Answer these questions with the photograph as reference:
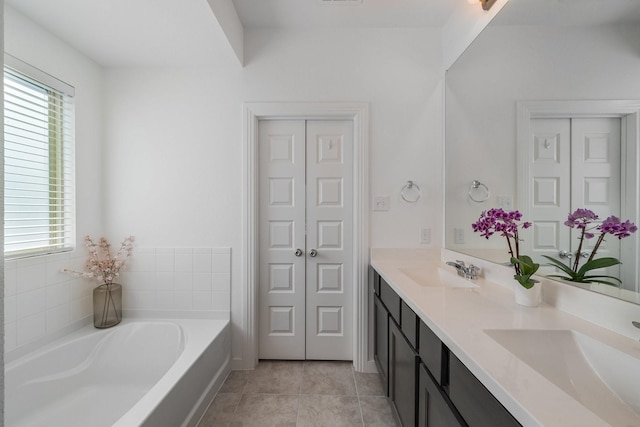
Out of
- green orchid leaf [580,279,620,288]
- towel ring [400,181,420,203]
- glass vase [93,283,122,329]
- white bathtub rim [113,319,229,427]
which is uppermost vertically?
towel ring [400,181,420,203]

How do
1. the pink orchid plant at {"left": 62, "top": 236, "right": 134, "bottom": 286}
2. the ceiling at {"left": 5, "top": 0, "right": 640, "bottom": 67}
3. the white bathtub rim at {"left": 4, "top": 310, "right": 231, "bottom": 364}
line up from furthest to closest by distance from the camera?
the pink orchid plant at {"left": 62, "top": 236, "right": 134, "bottom": 286} < the white bathtub rim at {"left": 4, "top": 310, "right": 231, "bottom": 364} < the ceiling at {"left": 5, "top": 0, "right": 640, "bottom": 67}

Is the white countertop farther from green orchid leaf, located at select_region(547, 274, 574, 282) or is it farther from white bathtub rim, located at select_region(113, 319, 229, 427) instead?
white bathtub rim, located at select_region(113, 319, 229, 427)

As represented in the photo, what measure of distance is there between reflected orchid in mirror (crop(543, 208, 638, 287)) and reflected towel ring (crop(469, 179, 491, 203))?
0.57 m

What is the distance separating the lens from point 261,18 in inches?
77.5

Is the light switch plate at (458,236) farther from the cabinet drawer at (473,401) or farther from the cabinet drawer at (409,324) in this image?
the cabinet drawer at (473,401)

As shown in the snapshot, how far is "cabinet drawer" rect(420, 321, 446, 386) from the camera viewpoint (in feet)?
3.10

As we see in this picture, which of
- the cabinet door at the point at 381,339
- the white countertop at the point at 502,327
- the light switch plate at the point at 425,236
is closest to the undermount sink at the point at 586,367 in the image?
the white countertop at the point at 502,327

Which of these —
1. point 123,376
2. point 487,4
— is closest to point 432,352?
point 487,4

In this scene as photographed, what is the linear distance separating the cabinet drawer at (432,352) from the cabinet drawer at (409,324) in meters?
0.06

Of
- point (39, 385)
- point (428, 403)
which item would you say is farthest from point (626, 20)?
point (39, 385)

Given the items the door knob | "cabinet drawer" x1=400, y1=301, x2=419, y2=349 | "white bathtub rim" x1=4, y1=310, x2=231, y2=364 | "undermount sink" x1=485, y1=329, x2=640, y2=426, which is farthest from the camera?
"white bathtub rim" x1=4, y1=310, x2=231, y2=364

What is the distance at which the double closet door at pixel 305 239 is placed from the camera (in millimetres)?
2164

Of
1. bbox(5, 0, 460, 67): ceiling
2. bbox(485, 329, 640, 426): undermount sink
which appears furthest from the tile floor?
bbox(5, 0, 460, 67): ceiling

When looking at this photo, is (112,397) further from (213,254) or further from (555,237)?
(555,237)
